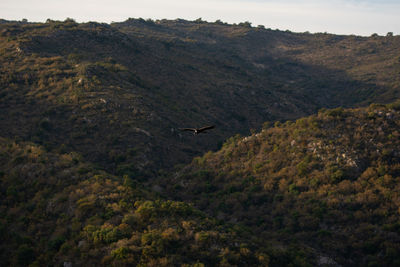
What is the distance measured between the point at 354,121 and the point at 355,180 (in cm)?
1037

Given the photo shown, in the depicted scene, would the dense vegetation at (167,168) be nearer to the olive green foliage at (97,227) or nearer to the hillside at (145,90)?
the olive green foliage at (97,227)

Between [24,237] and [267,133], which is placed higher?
[267,133]

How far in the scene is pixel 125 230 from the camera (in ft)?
68.9

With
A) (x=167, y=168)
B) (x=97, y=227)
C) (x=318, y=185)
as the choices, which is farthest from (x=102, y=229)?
(x=167, y=168)

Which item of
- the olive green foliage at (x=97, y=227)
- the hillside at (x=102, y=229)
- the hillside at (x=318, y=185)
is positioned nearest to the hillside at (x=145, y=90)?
the hillside at (x=318, y=185)

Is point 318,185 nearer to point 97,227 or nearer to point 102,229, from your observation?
point 102,229

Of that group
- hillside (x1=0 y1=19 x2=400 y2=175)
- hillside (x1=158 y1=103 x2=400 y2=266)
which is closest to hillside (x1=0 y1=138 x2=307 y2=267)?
hillside (x1=158 y1=103 x2=400 y2=266)

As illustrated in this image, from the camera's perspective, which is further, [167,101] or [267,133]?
[167,101]

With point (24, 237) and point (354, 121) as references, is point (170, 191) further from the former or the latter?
point (354, 121)

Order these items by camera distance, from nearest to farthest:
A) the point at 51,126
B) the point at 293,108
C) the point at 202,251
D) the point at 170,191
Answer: the point at 202,251 < the point at 170,191 < the point at 51,126 < the point at 293,108

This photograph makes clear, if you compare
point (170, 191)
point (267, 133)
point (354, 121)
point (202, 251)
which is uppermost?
point (354, 121)

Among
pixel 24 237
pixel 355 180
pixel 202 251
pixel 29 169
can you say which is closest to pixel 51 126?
pixel 29 169

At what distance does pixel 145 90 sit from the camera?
66.0 metres

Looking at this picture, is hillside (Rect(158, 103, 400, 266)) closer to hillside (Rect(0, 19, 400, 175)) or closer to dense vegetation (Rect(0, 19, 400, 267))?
dense vegetation (Rect(0, 19, 400, 267))
